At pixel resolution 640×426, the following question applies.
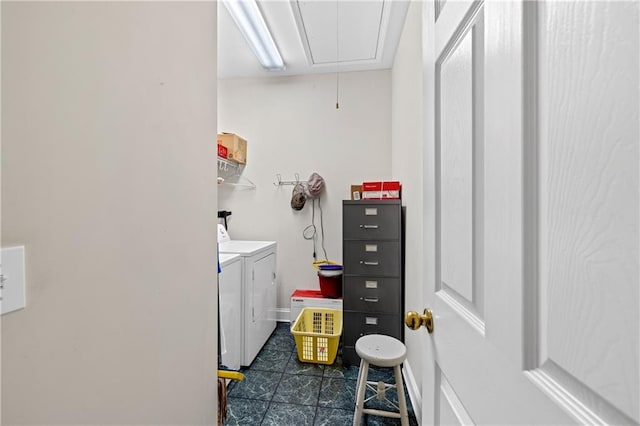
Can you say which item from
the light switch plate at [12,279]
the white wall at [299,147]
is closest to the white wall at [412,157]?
the white wall at [299,147]

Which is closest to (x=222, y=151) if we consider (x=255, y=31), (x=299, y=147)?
(x=299, y=147)

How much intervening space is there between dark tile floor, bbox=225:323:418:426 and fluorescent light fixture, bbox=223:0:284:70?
269cm

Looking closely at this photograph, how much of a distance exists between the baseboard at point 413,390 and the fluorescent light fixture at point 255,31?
2.81 m

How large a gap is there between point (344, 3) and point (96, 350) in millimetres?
2482

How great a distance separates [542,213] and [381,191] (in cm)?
197

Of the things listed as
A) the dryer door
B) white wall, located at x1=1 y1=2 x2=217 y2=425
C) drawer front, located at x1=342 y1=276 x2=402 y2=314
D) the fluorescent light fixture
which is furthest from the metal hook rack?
white wall, located at x1=1 y1=2 x2=217 y2=425

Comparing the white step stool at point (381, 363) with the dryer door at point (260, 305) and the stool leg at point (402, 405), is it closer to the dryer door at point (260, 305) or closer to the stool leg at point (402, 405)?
the stool leg at point (402, 405)

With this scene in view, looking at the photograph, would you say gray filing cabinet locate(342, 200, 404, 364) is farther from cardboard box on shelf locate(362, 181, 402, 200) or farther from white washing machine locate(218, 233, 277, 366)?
white washing machine locate(218, 233, 277, 366)

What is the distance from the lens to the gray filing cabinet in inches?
86.4

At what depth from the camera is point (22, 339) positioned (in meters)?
0.44

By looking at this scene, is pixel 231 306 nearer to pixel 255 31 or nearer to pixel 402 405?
pixel 402 405

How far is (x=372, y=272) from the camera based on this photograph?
2.23 metres

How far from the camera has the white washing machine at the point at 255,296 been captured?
221 cm

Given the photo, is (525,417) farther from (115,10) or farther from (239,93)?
(239,93)
